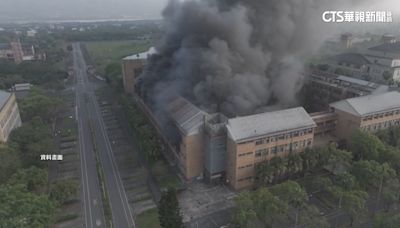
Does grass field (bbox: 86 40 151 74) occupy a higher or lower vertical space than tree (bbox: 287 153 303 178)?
higher

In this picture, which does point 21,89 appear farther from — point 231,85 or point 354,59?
point 354,59

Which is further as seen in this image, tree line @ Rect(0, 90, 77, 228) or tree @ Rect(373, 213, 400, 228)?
tree line @ Rect(0, 90, 77, 228)

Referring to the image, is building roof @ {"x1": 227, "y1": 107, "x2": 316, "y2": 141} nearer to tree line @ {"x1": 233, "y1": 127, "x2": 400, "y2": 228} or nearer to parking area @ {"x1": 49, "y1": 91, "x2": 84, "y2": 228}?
tree line @ {"x1": 233, "y1": 127, "x2": 400, "y2": 228}

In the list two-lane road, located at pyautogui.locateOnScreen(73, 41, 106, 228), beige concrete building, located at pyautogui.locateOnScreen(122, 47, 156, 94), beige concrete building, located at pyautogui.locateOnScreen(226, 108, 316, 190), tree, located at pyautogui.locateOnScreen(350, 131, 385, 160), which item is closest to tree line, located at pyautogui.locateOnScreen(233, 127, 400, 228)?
tree, located at pyautogui.locateOnScreen(350, 131, 385, 160)

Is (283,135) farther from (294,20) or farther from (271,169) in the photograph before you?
(294,20)

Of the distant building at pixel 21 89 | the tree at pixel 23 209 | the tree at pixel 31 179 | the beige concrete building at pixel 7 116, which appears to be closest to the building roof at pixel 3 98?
the beige concrete building at pixel 7 116

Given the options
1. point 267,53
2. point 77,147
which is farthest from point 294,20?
point 77,147
